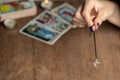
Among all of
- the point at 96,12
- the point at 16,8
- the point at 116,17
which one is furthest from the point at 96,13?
the point at 16,8

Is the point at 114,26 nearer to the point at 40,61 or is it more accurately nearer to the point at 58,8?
the point at 58,8

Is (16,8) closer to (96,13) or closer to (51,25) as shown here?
(51,25)

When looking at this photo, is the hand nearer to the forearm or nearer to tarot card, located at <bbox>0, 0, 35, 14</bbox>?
the forearm

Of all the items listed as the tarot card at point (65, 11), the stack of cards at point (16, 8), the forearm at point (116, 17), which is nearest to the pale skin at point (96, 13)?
the forearm at point (116, 17)

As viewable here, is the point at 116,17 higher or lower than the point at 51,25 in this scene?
higher

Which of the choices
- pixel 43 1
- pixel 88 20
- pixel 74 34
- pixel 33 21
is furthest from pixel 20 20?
pixel 88 20

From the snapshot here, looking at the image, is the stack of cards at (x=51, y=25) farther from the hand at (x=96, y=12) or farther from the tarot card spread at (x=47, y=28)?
the hand at (x=96, y=12)
